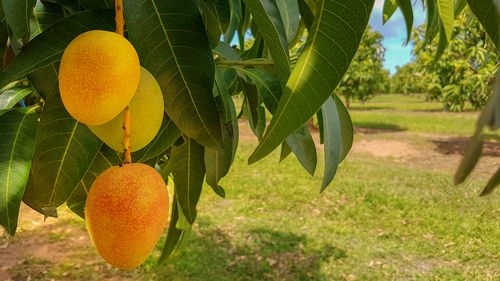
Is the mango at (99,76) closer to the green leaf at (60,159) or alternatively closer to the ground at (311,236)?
the green leaf at (60,159)

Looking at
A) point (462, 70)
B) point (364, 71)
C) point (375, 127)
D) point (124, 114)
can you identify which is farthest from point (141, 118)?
point (364, 71)

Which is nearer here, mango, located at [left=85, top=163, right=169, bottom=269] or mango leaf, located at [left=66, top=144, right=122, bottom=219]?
mango, located at [left=85, top=163, right=169, bottom=269]

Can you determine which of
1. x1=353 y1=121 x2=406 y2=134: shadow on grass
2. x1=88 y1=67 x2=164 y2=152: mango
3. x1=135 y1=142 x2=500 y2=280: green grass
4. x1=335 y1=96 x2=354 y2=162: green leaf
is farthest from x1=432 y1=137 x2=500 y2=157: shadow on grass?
x1=88 y1=67 x2=164 y2=152: mango

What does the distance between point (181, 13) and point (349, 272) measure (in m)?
2.78

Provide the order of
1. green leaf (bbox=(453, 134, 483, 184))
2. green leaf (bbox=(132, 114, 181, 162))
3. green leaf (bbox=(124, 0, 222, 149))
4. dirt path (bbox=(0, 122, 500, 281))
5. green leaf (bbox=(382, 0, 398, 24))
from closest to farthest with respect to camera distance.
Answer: green leaf (bbox=(453, 134, 483, 184)), green leaf (bbox=(124, 0, 222, 149)), green leaf (bbox=(132, 114, 181, 162)), green leaf (bbox=(382, 0, 398, 24)), dirt path (bbox=(0, 122, 500, 281))

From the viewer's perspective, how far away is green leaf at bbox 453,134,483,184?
161 millimetres

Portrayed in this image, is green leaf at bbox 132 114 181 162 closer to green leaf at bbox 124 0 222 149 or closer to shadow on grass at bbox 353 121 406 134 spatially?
green leaf at bbox 124 0 222 149

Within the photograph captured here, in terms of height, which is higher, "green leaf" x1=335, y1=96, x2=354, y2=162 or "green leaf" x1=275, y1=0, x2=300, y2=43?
"green leaf" x1=275, y1=0, x2=300, y2=43

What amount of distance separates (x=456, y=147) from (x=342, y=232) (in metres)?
5.25

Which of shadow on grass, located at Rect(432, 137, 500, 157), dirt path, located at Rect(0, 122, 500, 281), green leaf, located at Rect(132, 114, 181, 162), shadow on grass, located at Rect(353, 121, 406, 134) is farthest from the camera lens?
shadow on grass, located at Rect(353, 121, 406, 134)

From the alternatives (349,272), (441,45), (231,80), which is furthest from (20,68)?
(349,272)

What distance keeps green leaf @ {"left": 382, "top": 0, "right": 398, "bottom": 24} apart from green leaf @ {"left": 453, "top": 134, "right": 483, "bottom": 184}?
31.7 inches

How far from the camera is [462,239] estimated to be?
3.59m

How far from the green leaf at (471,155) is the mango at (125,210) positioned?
24 centimetres
